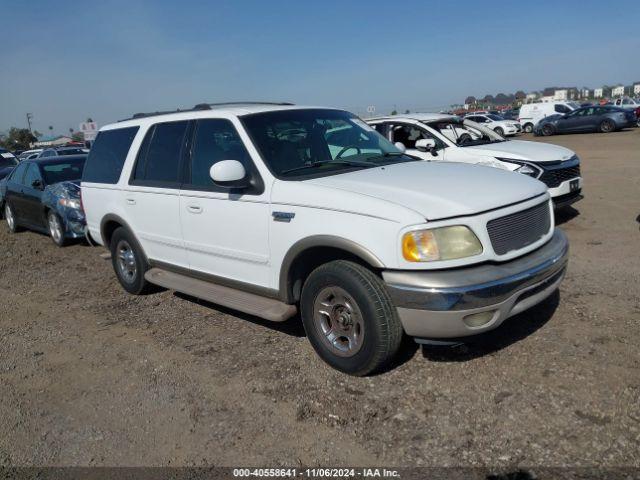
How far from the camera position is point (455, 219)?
3.34 metres

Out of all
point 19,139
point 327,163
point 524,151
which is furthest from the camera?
point 19,139

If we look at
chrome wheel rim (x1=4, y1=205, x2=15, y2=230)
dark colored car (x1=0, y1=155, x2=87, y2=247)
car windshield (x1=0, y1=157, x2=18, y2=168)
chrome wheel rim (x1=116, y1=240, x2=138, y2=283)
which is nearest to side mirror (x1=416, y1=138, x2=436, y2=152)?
chrome wheel rim (x1=116, y1=240, x2=138, y2=283)

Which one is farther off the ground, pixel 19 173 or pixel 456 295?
pixel 19 173

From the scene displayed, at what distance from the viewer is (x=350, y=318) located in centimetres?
367

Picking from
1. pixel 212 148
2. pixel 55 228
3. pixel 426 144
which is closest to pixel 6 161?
pixel 55 228

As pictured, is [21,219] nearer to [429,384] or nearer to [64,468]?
[64,468]

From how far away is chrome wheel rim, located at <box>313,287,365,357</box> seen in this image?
362 centimetres

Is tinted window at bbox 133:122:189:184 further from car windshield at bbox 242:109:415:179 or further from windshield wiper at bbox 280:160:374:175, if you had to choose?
windshield wiper at bbox 280:160:374:175

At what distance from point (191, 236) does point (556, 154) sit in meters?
5.51

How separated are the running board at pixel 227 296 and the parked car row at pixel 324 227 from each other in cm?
2

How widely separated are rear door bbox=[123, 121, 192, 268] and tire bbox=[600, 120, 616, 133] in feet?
92.5

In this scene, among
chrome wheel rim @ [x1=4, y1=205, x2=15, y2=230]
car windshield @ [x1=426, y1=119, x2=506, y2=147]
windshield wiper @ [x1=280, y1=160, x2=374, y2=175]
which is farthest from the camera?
chrome wheel rim @ [x1=4, y1=205, x2=15, y2=230]

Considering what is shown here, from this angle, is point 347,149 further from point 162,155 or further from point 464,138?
point 464,138

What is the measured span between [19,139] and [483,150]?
85.5 meters
